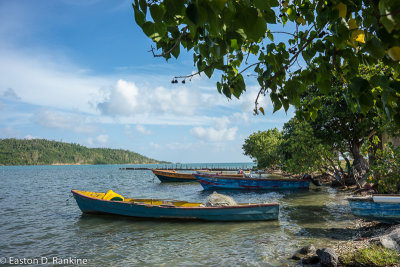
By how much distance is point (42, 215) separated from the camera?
16.8 meters

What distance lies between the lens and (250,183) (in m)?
26.7

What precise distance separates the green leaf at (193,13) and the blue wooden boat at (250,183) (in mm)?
26295

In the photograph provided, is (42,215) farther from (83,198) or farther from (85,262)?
(85,262)

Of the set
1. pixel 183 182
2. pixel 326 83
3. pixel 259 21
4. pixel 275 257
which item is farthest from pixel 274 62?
pixel 183 182

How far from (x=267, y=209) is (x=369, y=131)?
36.8 feet

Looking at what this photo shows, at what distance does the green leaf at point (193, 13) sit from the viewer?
0.99 metres

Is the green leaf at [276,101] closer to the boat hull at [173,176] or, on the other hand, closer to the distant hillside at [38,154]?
the boat hull at [173,176]

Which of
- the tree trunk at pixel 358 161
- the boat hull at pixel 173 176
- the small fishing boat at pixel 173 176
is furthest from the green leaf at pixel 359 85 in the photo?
the small fishing boat at pixel 173 176

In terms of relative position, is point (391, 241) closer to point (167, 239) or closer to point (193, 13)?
point (167, 239)

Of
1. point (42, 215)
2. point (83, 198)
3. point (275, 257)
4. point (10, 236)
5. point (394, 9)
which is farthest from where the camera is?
point (42, 215)

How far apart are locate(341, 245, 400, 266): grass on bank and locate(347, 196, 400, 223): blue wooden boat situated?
3433 mm

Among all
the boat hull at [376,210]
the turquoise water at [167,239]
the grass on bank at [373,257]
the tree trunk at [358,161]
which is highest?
the tree trunk at [358,161]

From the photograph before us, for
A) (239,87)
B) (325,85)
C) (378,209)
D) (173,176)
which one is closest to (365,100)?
(325,85)

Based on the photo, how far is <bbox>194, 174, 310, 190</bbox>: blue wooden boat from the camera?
25531mm
